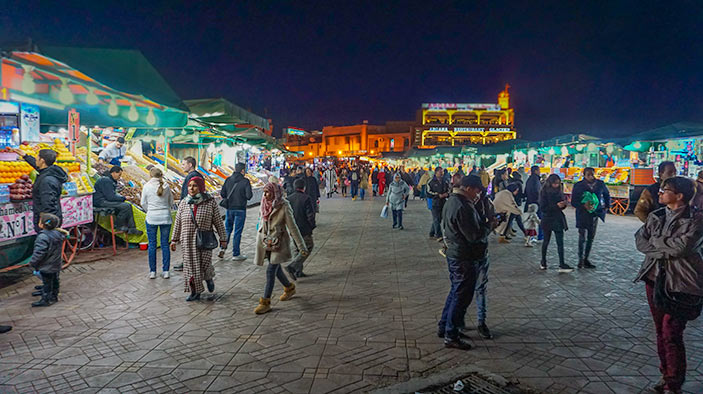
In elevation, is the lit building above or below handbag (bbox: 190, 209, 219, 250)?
above

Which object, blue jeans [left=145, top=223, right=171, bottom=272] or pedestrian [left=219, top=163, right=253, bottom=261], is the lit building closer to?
pedestrian [left=219, top=163, right=253, bottom=261]

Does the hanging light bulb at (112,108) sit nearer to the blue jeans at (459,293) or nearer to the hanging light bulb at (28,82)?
the hanging light bulb at (28,82)

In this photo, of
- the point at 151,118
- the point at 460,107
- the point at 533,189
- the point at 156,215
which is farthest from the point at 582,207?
the point at 460,107

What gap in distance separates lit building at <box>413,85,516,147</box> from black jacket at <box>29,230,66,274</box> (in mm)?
76338

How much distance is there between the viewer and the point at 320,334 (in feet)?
14.5

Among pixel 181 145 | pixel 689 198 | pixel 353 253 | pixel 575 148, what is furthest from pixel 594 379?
pixel 181 145

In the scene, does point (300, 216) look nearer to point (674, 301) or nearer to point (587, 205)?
point (587, 205)

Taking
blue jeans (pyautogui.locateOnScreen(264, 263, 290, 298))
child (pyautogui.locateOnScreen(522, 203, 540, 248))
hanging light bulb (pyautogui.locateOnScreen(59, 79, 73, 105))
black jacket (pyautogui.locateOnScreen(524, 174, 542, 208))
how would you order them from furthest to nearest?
black jacket (pyautogui.locateOnScreen(524, 174, 542, 208))
child (pyautogui.locateOnScreen(522, 203, 540, 248))
hanging light bulb (pyautogui.locateOnScreen(59, 79, 73, 105))
blue jeans (pyautogui.locateOnScreen(264, 263, 290, 298))

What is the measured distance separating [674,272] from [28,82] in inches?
276

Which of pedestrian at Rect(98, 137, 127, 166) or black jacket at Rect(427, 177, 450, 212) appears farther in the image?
pedestrian at Rect(98, 137, 127, 166)

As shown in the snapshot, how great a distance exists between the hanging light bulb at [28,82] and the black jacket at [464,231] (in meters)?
5.07

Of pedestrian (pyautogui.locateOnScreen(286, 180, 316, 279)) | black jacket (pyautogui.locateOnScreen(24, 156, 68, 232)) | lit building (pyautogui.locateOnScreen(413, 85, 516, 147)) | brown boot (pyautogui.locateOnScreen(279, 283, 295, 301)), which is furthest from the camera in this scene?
lit building (pyautogui.locateOnScreen(413, 85, 516, 147))

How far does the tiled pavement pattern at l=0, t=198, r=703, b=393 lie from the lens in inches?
138

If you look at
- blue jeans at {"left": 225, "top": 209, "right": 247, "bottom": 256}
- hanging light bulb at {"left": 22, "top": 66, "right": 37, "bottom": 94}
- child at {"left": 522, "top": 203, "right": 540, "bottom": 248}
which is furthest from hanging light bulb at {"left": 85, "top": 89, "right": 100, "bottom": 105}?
child at {"left": 522, "top": 203, "right": 540, "bottom": 248}
